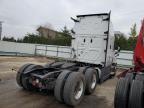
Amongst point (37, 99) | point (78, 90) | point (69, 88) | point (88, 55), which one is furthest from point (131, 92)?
point (88, 55)

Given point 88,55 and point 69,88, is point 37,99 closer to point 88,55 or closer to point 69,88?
point 69,88

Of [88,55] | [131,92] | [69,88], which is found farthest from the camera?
[88,55]

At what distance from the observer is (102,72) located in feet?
29.9

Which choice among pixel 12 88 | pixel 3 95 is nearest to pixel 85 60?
pixel 12 88

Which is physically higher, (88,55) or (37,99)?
(88,55)

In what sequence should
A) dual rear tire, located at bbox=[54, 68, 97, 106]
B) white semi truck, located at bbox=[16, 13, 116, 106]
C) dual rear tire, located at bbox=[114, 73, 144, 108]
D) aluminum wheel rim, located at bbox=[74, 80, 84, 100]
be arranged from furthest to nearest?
1. white semi truck, located at bbox=[16, 13, 116, 106]
2. aluminum wheel rim, located at bbox=[74, 80, 84, 100]
3. dual rear tire, located at bbox=[54, 68, 97, 106]
4. dual rear tire, located at bbox=[114, 73, 144, 108]

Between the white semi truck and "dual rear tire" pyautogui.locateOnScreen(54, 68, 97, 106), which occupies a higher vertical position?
the white semi truck

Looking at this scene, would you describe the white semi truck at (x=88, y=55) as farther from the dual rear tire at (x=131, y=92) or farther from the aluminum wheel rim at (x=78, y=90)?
the dual rear tire at (x=131, y=92)

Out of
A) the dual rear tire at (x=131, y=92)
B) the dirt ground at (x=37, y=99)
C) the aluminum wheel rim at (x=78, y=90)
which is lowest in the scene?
the dirt ground at (x=37, y=99)

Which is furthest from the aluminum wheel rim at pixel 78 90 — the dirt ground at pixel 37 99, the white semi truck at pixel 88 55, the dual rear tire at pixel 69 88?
the white semi truck at pixel 88 55

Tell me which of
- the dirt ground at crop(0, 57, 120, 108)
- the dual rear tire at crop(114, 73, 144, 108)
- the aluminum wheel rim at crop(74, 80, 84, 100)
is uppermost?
the dual rear tire at crop(114, 73, 144, 108)

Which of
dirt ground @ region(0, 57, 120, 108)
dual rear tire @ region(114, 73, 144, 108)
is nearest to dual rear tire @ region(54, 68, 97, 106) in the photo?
dirt ground @ region(0, 57, 120, 108)

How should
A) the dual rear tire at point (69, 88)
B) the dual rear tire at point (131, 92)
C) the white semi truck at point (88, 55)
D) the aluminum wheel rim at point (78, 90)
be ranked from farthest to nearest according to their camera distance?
the white semi truck at point (88, 55)
the aluminum wheel rim at point (78, 90)
the dual rear tire at point (69, 88)
the dual rear tire at point (131, 92)

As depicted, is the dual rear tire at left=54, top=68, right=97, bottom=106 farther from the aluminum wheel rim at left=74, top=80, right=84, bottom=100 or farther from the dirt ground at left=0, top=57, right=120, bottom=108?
the dirt ground at left=0, top=57, right=120, bottom=108
